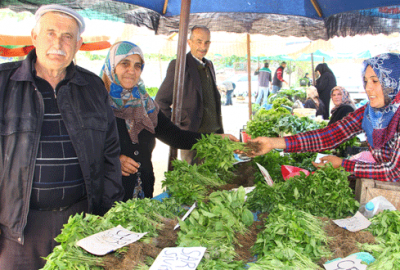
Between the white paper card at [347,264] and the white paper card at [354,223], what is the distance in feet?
1.00

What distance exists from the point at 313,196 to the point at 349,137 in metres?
1.09

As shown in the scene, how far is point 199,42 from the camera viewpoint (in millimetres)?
4207

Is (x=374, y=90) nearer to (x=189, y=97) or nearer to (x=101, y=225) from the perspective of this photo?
(x=101, y=225)

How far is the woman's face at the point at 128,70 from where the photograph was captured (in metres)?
2.56

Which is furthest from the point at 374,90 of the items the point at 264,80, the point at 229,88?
the point at 229,88

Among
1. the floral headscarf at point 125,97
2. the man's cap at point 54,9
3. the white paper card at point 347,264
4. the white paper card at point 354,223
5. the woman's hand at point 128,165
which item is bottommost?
the white paper card at point 347,264

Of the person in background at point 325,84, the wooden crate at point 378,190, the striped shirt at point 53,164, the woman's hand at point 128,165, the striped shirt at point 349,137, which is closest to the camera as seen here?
the striped shirt at point 53,164

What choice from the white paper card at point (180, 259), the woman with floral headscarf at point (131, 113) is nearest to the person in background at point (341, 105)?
the woman with floral headscarf at point (131, 113)

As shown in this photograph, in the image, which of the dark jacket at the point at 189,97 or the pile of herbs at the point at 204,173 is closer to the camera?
the pile of herbs at the point at 204,173

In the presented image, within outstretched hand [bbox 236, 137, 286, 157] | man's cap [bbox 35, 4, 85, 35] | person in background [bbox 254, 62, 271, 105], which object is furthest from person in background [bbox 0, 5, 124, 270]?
person in background [bbox 254, 62, 271, 105]

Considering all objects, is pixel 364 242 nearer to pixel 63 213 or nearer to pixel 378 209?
pixel 378 209

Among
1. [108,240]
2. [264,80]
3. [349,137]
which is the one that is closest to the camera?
[108,240]

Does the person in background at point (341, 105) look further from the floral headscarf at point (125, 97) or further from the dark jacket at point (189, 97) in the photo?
the floral headscarf at point (125, 97)

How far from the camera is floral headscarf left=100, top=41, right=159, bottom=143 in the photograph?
255cm
